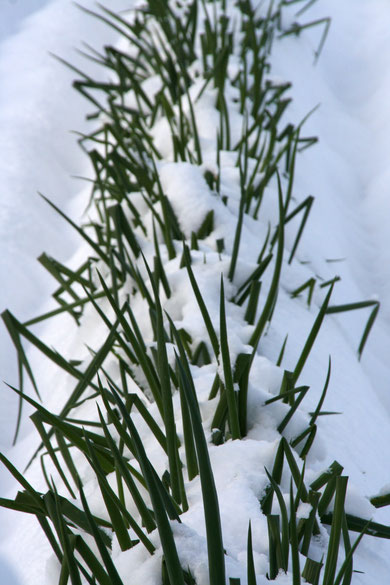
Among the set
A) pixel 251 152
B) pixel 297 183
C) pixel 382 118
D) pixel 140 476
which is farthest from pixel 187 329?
pixel 382 118

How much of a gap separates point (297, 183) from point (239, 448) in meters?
0.70

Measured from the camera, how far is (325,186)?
1171 mm

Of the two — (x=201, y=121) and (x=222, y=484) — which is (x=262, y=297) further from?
(x=201, y=121)

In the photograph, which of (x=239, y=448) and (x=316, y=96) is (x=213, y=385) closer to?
(x=239, y=448)

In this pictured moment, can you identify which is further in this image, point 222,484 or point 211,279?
point 211,279

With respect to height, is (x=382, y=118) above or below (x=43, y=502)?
above

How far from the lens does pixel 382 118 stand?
4.79 ft

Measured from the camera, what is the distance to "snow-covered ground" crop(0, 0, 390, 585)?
60cm

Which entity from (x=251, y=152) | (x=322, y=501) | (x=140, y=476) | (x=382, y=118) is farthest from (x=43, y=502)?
(x=382, y=118)

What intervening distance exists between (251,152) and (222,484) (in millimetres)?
624

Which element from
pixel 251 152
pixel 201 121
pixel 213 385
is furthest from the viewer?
pixel 201 121

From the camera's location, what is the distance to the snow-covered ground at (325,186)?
604 millimetres

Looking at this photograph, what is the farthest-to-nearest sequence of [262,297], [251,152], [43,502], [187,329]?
[251,152]
[262,297]
[187,329]
[43,502]

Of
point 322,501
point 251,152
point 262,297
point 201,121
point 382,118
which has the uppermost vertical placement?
point 382,118
